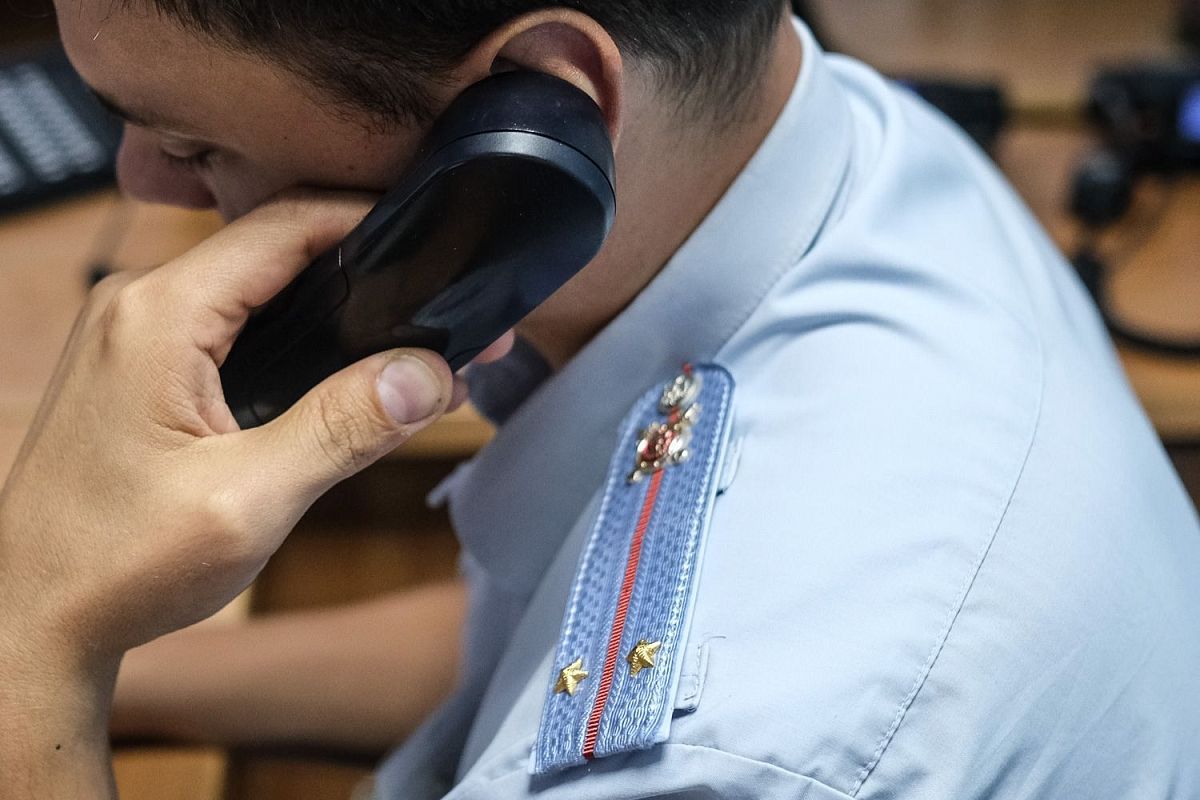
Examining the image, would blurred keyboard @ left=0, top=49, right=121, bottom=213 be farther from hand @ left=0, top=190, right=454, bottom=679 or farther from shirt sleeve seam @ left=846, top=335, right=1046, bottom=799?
shirt sleeve seam @ left=846, top=335, right=1046, bottom=799

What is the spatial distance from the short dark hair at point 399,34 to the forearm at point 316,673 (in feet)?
1.76

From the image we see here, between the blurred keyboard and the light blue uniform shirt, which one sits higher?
the light blue uniform shirt

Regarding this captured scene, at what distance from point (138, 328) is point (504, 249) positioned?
0.19m

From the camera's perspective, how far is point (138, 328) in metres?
0.60

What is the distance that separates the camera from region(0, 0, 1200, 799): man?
1.78 ft

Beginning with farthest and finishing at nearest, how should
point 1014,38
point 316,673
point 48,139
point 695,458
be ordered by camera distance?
point 1014,38, point 48,139, point 316,673, point 695,458

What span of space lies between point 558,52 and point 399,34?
75mm

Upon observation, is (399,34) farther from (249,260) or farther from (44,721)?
(44,721)

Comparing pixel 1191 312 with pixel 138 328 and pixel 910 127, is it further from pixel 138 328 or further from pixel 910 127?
pixel 138 328

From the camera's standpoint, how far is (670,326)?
2.29 feet

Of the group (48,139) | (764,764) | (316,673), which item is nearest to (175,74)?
(764,764)

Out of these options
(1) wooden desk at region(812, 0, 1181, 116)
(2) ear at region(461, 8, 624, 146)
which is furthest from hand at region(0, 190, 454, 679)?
(1) wooden desk at region(812, 0, 1181, 116)

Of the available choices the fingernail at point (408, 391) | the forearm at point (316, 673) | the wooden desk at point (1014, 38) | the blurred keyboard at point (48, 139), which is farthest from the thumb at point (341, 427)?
the wooden desk at point (1014, 38)

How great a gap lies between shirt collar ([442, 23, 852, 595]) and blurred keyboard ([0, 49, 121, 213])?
67 cm
